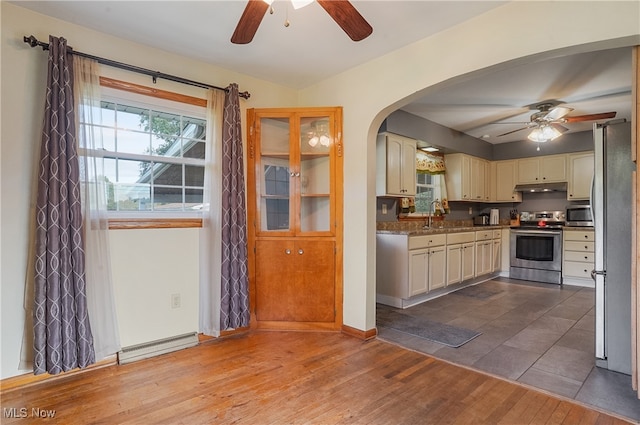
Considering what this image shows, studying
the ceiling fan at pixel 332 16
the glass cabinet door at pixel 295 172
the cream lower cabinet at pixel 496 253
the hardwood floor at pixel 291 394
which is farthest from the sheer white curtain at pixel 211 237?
the cream lower cabinet at pixel 496 253

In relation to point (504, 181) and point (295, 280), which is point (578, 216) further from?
point (295, 280)

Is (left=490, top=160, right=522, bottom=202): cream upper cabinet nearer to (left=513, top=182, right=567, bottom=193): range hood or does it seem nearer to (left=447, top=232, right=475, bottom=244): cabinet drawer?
(left=513, top=182, right=567, bottom=193): range hood

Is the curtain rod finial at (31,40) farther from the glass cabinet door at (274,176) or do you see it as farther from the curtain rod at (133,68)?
the glass cabinet door at (274,176)

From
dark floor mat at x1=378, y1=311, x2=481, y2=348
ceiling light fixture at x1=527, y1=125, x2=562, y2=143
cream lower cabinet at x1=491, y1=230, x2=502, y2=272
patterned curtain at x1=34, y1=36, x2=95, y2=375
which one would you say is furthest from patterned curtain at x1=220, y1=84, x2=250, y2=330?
cream lower cabinet at x1=491, y1=230, x2=502, y2=272

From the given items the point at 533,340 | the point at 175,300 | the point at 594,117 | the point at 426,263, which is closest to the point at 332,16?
the point at 175,300

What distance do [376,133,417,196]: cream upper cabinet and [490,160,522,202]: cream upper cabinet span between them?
271 centimetres

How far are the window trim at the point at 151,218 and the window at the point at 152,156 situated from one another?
0.14ft

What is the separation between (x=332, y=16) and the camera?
5.59 feet

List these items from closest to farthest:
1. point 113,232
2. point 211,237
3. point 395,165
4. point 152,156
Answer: point 113,232
point 152,156
point 211,237
point 395,165

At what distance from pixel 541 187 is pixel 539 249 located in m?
1.16

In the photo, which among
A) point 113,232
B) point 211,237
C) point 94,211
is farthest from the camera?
point 211,237

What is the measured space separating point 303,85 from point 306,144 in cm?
77

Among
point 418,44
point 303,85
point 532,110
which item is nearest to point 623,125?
point 418,44

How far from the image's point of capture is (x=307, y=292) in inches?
130
